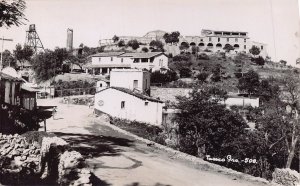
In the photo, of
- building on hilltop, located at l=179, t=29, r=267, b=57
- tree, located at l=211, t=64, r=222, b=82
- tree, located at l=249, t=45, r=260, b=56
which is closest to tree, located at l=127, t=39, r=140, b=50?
building on hilltop, located at l=179, t=29, r=267, b=57

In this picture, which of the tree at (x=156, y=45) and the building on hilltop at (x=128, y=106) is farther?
the tree at (x=156, y=45)

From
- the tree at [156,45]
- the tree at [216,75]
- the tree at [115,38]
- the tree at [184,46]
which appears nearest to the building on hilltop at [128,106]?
the tree at [216,75]

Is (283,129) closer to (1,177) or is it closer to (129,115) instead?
(129,115)

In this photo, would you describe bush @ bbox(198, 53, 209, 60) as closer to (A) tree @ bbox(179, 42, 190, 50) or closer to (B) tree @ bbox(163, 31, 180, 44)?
(A) tree @ bbox(179, 42, 190, 50)

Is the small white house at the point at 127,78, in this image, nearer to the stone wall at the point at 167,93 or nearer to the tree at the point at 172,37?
the stone wall at the point at 167,93

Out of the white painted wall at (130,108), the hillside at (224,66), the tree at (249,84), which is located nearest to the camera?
the white painted wall at (130,108)

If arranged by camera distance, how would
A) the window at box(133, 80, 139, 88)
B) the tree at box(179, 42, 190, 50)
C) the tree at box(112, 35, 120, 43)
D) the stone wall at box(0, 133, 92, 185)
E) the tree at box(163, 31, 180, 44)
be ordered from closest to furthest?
1. the stone wall at box(0, 133, 92, 185)
2. the window at box(133, 80, 139, 88)
3. the tree at box(179, 42, 190, 50)
4. the tree at box(163, 31, 180, 44)
5. the tree at box(112, 35, 120, 43)

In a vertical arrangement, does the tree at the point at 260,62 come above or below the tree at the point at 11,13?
above
